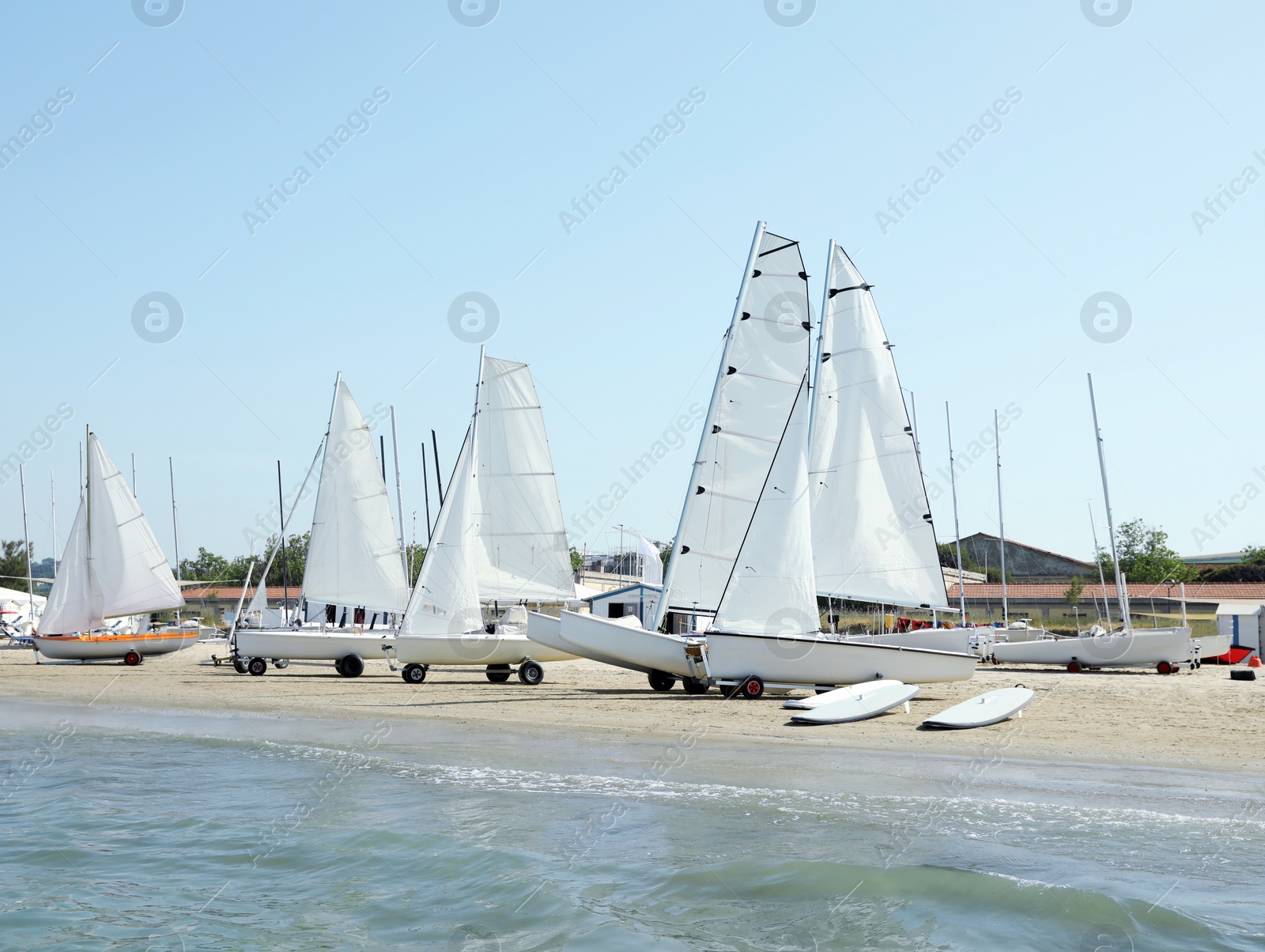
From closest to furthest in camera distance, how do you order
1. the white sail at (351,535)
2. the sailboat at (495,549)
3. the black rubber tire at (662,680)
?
the black rubber tire at (662,680), the sailboat at (495,549), the white sail at (351,535)

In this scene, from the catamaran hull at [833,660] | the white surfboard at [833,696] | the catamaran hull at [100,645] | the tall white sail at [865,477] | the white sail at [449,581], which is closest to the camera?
the white surfboard at [833,696]

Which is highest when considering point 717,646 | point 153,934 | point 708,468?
point 708,468

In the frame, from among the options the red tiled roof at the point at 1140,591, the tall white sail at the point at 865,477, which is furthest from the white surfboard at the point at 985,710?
the red tiled roof at the point at 1140,591

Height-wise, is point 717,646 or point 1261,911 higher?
point 717,646

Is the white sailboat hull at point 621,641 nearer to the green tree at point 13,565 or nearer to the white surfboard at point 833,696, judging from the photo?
the white surfboard at point 833,696

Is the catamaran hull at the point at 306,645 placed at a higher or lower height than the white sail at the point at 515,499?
lower

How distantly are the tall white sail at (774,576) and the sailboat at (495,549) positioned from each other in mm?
7070

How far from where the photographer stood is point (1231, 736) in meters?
15.9

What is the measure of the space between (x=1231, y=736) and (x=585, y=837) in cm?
1128

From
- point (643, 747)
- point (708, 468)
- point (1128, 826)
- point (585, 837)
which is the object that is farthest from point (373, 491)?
point (1128, 826)

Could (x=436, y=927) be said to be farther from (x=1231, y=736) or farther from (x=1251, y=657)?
(x=1251, y=657)

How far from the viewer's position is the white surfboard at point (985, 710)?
55.2 feet

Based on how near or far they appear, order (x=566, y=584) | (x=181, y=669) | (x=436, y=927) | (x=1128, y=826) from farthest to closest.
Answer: (x=181, y=669) < (x=566, y=584) < (x=1128, y=826) < (x=436, y=927)

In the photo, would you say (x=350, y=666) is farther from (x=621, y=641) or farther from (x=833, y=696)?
(x=833, y=696)
